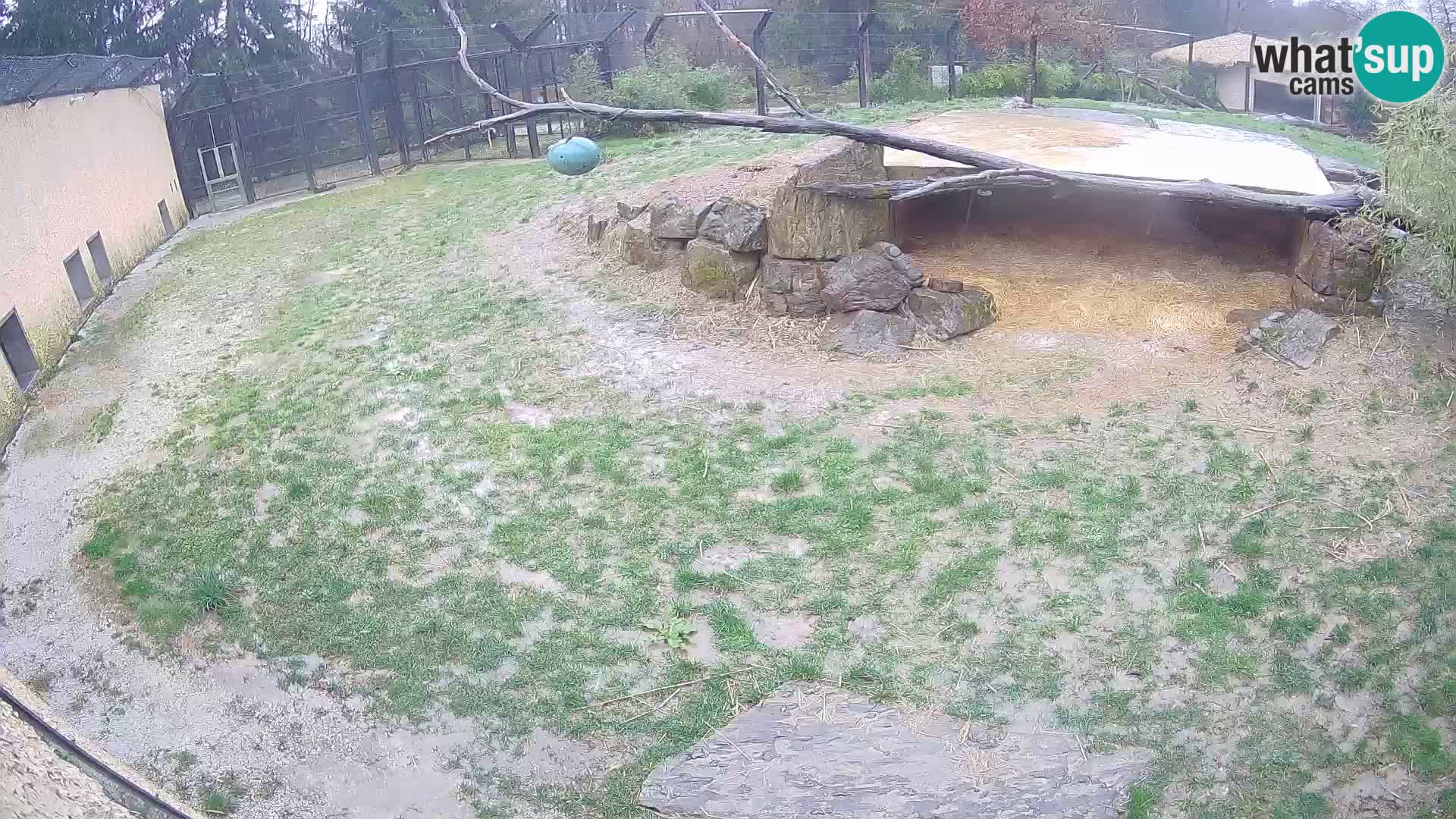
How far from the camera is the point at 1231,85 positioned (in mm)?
30219

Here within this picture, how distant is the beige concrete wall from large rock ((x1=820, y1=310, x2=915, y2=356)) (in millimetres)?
6852

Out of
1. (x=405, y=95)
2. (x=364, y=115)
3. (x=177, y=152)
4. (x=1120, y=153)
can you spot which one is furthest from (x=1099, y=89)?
(x=177, y=152)

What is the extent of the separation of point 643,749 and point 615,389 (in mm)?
3764

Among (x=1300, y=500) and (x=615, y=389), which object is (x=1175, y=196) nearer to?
(x=1300, y=500)

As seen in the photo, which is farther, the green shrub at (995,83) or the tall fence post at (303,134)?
the green shrub at (995,83)

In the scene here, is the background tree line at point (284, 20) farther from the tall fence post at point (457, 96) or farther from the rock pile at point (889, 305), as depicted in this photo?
the rock pile at point (889, 305)

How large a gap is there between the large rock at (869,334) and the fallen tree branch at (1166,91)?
17.5 metres

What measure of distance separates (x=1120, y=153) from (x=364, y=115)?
12.9 meters

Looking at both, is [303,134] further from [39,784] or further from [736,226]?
[39,784]

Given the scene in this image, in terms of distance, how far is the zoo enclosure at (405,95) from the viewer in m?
17.5

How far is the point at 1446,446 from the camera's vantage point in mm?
6688

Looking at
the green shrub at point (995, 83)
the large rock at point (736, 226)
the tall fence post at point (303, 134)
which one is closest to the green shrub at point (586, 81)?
the tall fence post at point (303, 134)

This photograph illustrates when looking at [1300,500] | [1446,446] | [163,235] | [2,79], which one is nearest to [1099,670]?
[1300,500]

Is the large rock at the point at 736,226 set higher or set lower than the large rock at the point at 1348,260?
higher
